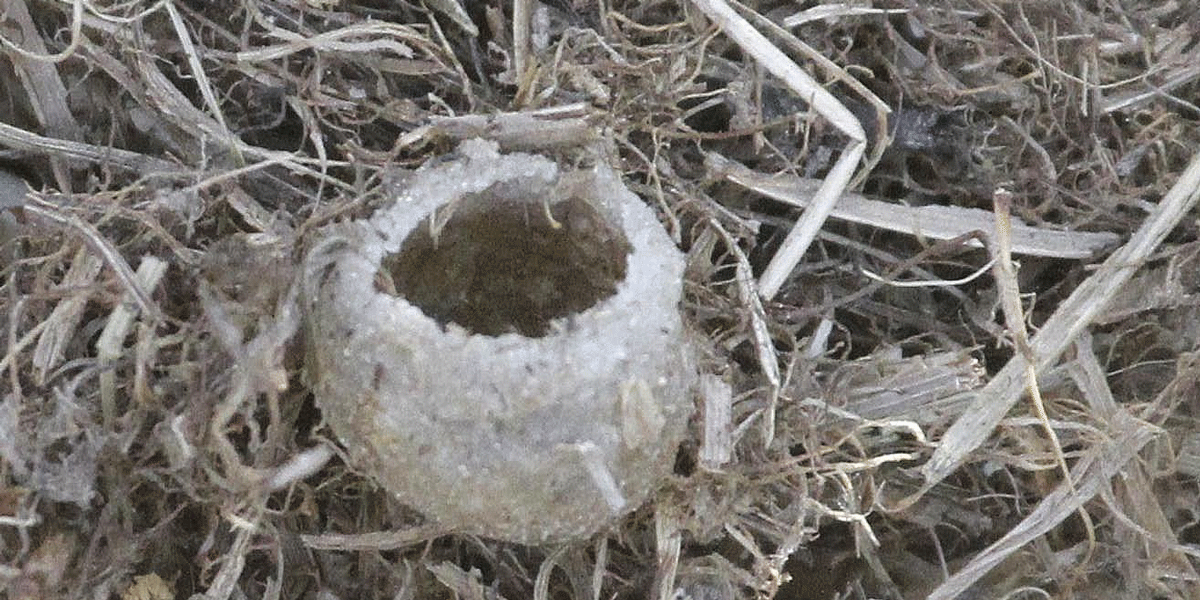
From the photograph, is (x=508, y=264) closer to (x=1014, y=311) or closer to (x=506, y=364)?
(x=506, y=364)

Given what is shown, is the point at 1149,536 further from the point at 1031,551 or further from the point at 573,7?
the point at 573,7

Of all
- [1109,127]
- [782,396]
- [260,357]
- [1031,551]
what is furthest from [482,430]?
[1109,127]

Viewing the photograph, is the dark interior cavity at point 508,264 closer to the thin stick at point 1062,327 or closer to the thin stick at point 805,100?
the thin stick at point 805,100

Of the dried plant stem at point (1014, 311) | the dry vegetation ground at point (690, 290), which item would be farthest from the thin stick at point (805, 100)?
the dried plant stem at point (1014, 311)

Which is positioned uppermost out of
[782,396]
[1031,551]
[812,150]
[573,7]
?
[573,7]

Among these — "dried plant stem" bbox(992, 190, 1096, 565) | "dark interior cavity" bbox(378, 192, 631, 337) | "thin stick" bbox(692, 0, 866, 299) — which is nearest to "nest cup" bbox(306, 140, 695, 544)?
"dark interior cavity" bbox(378, 192, 631, 337)

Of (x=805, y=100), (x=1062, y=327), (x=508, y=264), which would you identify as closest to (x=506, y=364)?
(x=508, y=264)

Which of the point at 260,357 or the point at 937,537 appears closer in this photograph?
the point at 260,357
